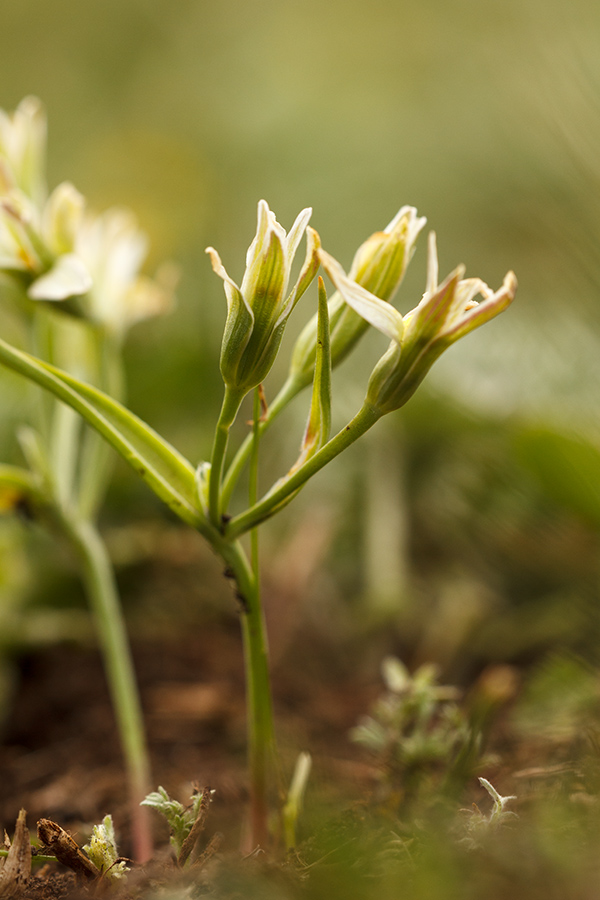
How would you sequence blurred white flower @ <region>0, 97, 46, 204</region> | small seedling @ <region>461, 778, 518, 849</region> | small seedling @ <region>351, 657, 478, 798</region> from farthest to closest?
blurred white flower @ <region>0, 97, 46, 204</region>, small seedling @ <region>351, 657, 478, 798</region>, small seedling @ <region>461, 778, 518, 849</region>

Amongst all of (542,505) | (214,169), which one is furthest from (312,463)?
(214,169)

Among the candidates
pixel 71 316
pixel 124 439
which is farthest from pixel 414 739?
pixel 71 316

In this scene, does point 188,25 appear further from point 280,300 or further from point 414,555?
point 280,300

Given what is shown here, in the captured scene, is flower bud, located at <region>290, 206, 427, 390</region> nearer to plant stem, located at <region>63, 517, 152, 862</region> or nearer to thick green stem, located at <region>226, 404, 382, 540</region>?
thick green stem, located at <region>226, 404, 382, 540</region>

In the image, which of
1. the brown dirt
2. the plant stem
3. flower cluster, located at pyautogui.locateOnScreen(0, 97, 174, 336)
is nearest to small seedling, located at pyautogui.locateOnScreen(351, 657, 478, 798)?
the brown dirt

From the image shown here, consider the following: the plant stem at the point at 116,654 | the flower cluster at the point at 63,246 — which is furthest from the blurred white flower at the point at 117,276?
the plant stem at the point at 116,654

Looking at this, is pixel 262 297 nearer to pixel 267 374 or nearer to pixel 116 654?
pixel 267 374

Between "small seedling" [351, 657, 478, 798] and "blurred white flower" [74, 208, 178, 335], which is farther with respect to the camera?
"blurred white flower" [74, 208, 178, 335]
